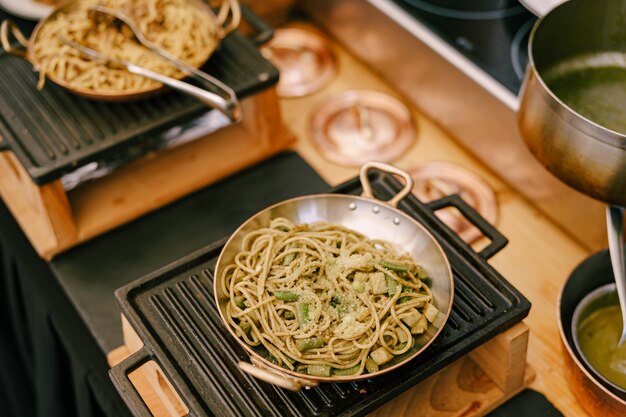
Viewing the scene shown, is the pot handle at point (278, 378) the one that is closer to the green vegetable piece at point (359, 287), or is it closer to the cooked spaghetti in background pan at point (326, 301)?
the cooked spaghetti in background pan at point (326, 301)

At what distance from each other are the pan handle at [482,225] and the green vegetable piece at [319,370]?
50cm

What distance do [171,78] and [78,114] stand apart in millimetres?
291

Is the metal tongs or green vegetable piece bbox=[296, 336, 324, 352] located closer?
green vegetable piece bbox=[296, 336, 324, 352]

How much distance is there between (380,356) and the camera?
1380 millimetres

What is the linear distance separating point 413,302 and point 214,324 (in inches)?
17.0

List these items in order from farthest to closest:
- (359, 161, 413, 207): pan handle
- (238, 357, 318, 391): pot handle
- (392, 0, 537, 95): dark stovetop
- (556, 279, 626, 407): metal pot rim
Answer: (392, 0, 537, 95): dark stovetop
(359, 161, 413, 207): pan handle
(556, 279, 626, 407): metal pot rim
(238, 357, 318, 391): pot handle

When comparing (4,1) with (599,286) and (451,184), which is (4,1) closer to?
(451,184)

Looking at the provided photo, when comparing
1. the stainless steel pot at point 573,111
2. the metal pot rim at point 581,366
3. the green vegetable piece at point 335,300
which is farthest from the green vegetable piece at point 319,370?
the stainless steel pot at point 573,111

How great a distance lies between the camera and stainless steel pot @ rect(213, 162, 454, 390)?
147 cm

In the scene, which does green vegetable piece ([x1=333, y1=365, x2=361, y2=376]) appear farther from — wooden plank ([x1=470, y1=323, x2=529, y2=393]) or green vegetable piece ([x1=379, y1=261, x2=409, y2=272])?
wooden plank ([x1=470, y1=323, x2=529, y2=393])

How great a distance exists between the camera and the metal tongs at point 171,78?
6.16 feet

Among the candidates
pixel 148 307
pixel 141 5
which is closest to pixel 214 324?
pixel 148 307

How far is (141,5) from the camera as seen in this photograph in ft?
6.94

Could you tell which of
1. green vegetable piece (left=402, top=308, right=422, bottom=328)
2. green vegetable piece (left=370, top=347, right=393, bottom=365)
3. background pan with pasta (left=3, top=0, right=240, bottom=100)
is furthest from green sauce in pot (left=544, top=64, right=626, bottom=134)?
background pan with pasta (left=3, top=0, right=240, bottom=100)
